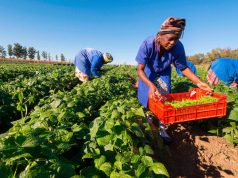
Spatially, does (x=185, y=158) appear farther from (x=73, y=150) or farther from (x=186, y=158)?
(x=73, y=150)

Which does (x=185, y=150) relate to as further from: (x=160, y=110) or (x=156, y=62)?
(x=156, y=62)

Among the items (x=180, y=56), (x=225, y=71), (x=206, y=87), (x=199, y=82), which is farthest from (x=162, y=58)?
(x=225, y=71)

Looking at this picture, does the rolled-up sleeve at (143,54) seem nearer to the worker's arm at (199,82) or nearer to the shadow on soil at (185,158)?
the worker's arm at (199,82)

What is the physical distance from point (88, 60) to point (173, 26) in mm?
5296

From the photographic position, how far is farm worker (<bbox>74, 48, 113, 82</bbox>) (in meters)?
8.22

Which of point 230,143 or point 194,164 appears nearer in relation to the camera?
point 194,164

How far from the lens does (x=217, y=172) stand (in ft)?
11.4

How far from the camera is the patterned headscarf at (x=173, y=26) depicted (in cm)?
349

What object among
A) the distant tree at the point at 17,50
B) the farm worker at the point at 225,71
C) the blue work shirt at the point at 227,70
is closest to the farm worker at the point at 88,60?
the farm worker at the point at 225,71

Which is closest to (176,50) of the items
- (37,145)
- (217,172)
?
(217,172)

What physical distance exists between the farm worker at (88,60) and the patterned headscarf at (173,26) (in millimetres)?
4723

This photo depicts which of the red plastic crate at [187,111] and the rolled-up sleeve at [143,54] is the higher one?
the rolled-up sleeve at [143,54]

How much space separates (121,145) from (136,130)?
26 centimetres

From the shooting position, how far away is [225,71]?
5.34 meters
